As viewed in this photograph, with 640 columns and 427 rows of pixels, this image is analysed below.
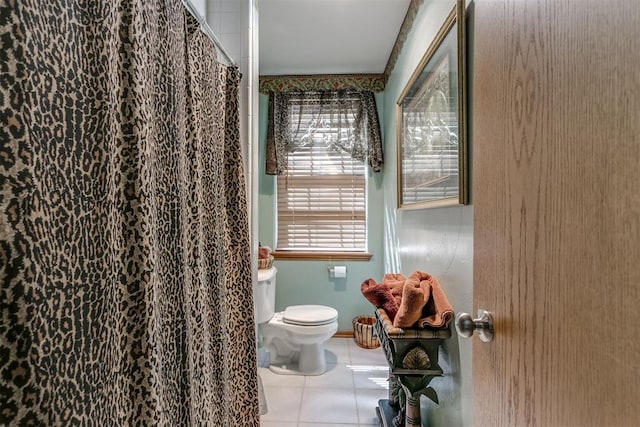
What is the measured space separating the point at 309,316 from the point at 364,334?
73cm

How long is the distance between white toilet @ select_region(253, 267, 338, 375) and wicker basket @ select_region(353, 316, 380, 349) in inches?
18.2

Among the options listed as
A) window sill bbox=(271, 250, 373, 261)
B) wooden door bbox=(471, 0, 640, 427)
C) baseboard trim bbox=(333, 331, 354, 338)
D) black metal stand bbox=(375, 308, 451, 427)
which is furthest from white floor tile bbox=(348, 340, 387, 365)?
wooden door bbox=(471, 0, 640, 427)

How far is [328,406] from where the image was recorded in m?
1.95

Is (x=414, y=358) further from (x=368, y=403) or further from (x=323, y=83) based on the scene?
(x=323, y=83)

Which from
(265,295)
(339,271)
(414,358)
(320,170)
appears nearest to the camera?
(414,358)

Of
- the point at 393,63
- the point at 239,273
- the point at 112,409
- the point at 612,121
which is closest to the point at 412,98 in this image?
the point at 393,63

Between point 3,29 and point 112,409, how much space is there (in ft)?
2.21

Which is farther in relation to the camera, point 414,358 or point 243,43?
point 243,43

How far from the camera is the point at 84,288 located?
60 centimetres

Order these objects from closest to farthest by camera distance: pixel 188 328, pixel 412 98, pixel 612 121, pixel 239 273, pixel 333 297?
pixel 612 121, pixel 188 328, pixel 239 273, pixel 412 98, pixel 333 297

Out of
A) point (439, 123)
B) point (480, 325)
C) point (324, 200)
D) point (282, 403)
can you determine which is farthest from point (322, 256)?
point (480, 325)

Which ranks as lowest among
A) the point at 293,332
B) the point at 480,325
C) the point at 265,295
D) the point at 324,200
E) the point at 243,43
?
the point at 293,332

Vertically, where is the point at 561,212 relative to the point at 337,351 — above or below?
above

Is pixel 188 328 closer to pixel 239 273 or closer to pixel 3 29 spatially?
pixel 239 273
